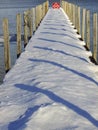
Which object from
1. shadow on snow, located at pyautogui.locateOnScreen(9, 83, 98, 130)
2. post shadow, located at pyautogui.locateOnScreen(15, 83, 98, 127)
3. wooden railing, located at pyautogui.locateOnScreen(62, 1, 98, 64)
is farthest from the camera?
wooden railing, located at pyautogui.locateOnScreen(62, 1, 98, 64)

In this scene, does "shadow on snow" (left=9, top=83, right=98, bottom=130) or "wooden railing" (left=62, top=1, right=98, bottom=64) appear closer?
"shadow on snow" (left=9, top=83, right=98, bottom=130)

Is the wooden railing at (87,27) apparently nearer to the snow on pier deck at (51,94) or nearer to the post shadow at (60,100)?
the snow on pier deck at (51,94)

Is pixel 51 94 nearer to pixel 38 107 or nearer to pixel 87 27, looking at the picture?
pixel 38 107

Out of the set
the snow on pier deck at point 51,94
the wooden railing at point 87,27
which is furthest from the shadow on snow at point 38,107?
the wooden railing at point 87,27

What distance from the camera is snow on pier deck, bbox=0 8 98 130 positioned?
6.28 meters

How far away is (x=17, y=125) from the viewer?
244 inches

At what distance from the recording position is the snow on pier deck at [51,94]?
628 cm

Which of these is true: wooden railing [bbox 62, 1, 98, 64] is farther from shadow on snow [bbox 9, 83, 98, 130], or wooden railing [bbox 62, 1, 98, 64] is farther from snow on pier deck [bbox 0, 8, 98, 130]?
shadow on snow [bbox 9, 83, 98, 130]

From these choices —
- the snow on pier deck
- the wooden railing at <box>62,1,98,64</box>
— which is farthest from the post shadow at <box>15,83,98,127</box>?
the wooden railing at <box>62,1,98,64</box>

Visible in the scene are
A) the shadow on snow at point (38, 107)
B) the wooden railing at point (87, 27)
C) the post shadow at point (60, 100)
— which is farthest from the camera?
the wooden railing at point (87, 27)

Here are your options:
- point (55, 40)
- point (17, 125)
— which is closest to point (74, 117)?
point (17, 125)

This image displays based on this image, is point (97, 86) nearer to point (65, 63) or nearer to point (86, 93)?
point (86, 93)

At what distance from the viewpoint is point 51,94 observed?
25.4 feet

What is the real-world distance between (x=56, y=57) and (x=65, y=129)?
6.30 metres
